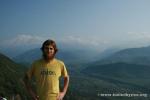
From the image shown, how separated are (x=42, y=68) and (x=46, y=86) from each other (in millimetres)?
521

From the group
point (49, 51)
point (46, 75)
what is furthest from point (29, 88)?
point (49, 51)

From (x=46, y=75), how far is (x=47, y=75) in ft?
0.09

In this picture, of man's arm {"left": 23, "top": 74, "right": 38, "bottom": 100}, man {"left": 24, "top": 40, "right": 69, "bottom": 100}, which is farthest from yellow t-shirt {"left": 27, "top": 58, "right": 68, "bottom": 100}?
man's arm {"left": 23, "top": 74, "right": 38, "bottom": 100}

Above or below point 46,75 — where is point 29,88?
below

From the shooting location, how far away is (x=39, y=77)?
955 centimetres

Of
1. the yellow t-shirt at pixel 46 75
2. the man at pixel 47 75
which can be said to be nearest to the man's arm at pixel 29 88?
the man at pixel 47 75

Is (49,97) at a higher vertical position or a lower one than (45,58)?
lower

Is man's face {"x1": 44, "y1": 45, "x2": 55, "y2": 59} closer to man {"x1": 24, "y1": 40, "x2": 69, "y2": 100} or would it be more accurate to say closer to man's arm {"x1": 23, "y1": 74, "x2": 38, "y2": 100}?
man {"x1": 24, "y1": 40, "x2": 69, "y2": 100}

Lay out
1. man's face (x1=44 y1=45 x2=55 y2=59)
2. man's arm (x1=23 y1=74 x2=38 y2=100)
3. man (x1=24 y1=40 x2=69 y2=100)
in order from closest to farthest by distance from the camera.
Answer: man's arm (x1=23 y1=74 x2=38 y2=100) → man (x1=24 y1=40 x2=69 y2=100) → man's face (x1=44 y1=45 x2=55 y2=59)

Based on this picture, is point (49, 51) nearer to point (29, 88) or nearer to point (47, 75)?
point (47, 75)

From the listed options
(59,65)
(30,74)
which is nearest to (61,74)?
(59,65)

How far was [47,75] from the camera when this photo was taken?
9.52m

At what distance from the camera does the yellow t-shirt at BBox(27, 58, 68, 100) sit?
945 cm

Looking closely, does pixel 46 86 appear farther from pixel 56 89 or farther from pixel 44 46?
pixel 44 46
